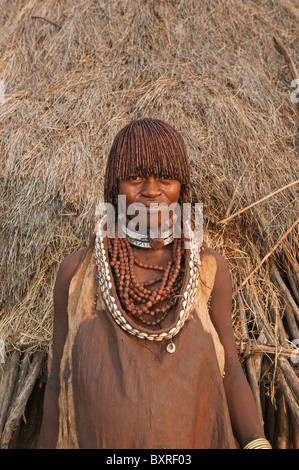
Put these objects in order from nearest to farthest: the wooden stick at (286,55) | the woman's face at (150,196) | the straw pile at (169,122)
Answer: the woman's face at (150,196), the straw pile at (169,122), the wooden stick at (286,55)

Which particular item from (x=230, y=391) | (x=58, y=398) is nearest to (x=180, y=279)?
(x=230, y=391)

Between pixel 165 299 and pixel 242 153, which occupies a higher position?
pixel 242 153

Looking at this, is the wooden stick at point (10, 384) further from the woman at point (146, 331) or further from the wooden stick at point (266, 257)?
the wooden stick at point (266, 257)

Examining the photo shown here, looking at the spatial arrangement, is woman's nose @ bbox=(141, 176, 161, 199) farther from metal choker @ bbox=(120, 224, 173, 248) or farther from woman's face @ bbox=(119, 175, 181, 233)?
metal choker @ bbox=(120, 224, 173, 248)

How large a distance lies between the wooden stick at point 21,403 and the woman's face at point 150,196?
1391 millimetres

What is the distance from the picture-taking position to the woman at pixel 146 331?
60.7 inches

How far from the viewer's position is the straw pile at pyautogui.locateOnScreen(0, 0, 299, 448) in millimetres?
2801

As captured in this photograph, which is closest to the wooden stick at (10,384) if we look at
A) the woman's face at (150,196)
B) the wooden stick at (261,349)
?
the wooden stick at (261,349)

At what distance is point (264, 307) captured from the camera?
287 cm

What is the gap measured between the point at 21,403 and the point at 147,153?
5.28 feet

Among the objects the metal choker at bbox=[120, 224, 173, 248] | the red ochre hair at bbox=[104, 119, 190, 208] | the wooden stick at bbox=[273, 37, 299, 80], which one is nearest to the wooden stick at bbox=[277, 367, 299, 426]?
the metal choker at bbox=[120, 224, 173, 248]
